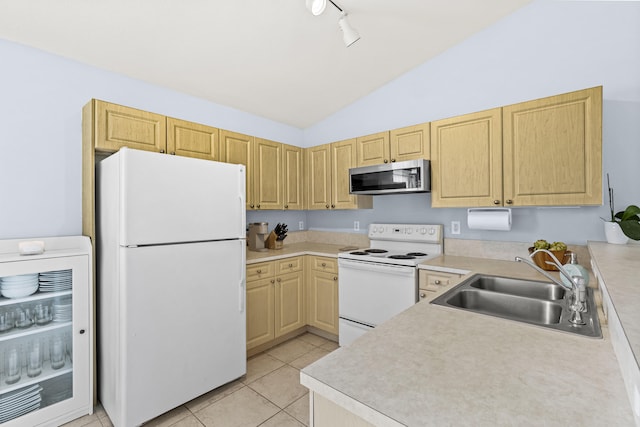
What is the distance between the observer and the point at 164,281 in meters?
1.89

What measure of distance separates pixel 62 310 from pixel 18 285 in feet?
0.92

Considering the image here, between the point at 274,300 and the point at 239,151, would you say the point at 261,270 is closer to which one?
the point at 274,300

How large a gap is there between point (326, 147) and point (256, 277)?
1630 mm

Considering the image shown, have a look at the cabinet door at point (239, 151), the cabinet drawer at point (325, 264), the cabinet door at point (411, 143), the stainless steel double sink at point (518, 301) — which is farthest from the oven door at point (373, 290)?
the cabinet door at point (239, 151)

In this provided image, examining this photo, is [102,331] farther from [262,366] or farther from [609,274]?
[609,274]

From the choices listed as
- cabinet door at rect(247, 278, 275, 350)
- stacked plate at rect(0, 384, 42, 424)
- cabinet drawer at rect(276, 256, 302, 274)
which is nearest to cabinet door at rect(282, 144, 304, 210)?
cabinet drawer at rect(276, 256, 302, 274)

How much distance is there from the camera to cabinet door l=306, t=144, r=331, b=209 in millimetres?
3359

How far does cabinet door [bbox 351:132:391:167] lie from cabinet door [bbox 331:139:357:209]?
0.07 meters

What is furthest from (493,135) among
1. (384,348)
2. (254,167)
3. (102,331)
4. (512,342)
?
(102,331)

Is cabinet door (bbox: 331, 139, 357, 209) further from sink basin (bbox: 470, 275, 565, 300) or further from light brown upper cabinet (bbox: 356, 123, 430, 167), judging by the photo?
sink basin (bbox: 470, 275, 565, 300)

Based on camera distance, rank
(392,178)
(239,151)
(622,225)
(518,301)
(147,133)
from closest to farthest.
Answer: (518,301)
(622,225)
(147,133)
(392,178)
(239,151)

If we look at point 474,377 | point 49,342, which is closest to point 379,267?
point 474,377

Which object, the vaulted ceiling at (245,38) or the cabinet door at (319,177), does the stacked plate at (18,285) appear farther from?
the cabinet door at (319,177)

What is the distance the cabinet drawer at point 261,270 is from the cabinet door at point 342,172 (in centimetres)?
98
